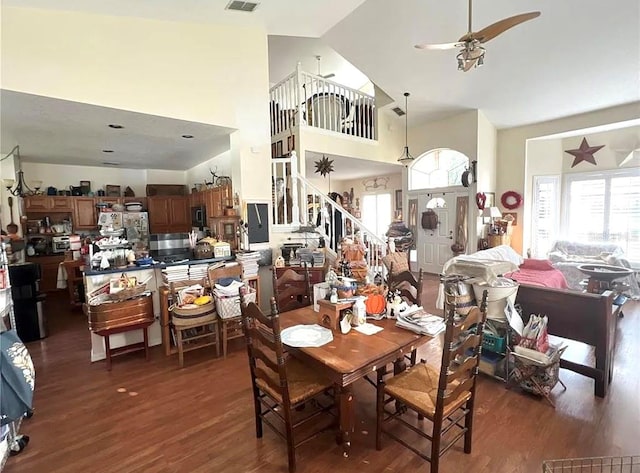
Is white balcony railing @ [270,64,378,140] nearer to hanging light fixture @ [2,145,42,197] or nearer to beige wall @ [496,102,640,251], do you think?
beige wall @ [496,102,640,251]

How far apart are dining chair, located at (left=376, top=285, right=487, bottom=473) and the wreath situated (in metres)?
5.51

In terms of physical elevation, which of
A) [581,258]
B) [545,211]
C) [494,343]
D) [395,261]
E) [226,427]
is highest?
[545,211]

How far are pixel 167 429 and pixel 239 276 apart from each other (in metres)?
1.71

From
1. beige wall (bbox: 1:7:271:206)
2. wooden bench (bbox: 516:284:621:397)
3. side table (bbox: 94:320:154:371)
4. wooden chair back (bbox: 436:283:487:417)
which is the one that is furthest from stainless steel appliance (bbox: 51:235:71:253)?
wooden bench (bbox: 516:284:621:397)

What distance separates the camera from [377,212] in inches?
398

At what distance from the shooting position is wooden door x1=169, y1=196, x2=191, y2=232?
700 centimetres

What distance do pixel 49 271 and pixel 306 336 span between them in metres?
6.70

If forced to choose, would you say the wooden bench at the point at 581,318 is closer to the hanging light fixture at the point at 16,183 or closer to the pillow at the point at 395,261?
the pillow at the point at 395,261

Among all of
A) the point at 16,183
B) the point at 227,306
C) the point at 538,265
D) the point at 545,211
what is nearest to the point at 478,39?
the point at 538,265

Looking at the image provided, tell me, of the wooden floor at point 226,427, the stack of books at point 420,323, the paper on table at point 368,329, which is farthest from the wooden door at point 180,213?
the stack of books at point 420,323

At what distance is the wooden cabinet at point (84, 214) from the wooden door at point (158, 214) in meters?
1.07

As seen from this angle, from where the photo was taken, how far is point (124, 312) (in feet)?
10.2

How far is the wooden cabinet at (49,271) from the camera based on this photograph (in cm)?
602

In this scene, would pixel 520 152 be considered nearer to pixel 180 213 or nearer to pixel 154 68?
pixel 154 68
